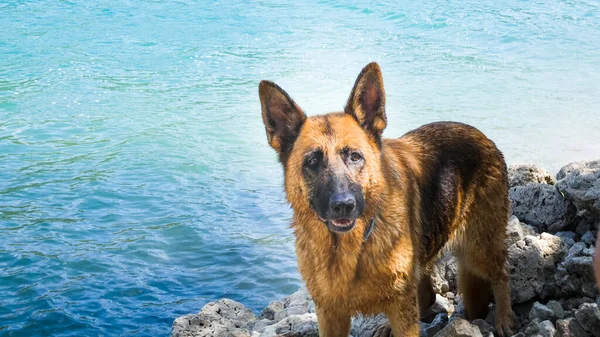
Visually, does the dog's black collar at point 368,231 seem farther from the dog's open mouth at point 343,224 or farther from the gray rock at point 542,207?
the gray rock at point 542,207

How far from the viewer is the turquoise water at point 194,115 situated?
8578mm

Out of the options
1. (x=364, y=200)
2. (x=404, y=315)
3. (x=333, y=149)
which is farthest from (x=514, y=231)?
(x=333, y=149)

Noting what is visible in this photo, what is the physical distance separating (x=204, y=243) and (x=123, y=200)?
180 cm

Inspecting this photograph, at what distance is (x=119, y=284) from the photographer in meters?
8.46

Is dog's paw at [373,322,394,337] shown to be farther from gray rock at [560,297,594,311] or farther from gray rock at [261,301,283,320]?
gray rock at [261,301,283,320]

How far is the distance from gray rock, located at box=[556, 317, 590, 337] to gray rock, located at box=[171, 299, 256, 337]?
102 inches

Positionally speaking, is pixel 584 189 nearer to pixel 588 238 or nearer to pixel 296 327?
pixel 588 238

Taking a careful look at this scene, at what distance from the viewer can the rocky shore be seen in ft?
17.0

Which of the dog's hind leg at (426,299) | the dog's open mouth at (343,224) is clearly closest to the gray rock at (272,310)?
the dog's hind leg at (426,299)

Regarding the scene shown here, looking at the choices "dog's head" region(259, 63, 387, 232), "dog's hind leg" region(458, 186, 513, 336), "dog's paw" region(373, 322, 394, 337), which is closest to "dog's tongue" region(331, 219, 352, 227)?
"dog's head" region(259, 63, 387, 232)

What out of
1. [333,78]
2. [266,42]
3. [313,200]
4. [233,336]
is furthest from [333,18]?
[313,200]

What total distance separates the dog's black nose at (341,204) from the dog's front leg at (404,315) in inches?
30.4

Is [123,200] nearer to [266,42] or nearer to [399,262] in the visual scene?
[399,262]

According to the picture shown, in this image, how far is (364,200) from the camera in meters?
4.39
